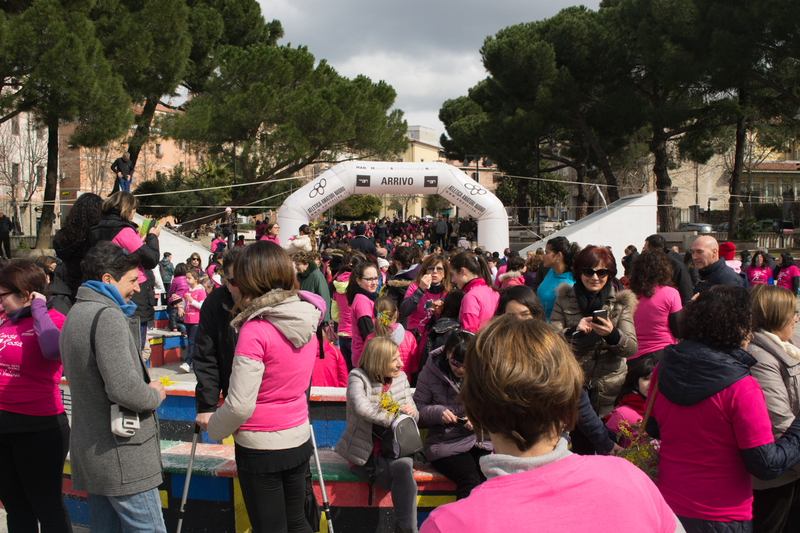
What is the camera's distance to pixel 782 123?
2311 cm

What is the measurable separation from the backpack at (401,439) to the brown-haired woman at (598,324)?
2.85 feet

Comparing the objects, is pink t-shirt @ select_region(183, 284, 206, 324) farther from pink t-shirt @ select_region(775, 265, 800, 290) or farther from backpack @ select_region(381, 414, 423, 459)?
pink t-shirt @ select_region(775, 265, 800, 290)

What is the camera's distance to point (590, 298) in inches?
137

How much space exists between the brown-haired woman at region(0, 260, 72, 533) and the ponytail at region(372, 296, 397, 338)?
1.84m

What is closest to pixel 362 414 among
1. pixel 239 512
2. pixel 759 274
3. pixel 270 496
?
pixel 270 496

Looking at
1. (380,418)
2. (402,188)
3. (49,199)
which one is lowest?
(380,418)

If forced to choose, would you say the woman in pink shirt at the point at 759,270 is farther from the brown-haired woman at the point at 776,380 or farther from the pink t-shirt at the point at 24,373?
the pink t-shirt at the point at 24,373

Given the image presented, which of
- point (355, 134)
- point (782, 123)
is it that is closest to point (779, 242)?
point (782, 123)

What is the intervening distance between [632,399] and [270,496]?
6.49 feet

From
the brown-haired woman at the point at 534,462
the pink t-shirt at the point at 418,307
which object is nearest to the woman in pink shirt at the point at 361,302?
the pink t-shirt at the point at 418,307

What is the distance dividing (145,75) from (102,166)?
1395 cm

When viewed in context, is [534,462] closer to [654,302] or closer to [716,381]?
[716,381]

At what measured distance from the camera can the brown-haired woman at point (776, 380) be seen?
2.21 metres

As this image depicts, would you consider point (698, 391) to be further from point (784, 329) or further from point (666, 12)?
point (666, 12)
